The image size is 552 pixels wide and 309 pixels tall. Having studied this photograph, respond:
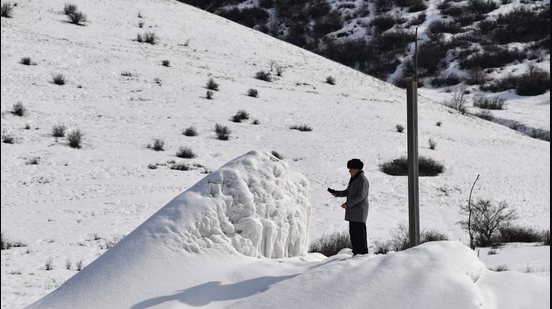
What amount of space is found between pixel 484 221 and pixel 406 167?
13.9 feet

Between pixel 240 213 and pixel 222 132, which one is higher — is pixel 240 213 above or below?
above

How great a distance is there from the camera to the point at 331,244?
40.3 feet

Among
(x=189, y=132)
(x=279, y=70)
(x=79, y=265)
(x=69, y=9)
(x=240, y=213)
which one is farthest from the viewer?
(x=69, y=9)

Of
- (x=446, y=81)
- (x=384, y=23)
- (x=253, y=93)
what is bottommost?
(x=446, y=81)

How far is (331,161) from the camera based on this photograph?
18.1m

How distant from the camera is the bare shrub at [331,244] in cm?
1186

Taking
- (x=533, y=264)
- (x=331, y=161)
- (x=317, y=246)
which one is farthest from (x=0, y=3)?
(x=533, y=264)

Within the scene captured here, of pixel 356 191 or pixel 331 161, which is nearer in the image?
pixel 356 191

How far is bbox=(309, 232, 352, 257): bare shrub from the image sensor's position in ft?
38.9

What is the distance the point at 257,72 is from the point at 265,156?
1889cm

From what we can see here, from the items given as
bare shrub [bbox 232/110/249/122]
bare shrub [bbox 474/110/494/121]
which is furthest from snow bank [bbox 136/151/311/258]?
bare shrub [bbox 474/110/494/121]

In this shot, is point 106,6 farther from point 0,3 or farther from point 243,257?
point 243,257

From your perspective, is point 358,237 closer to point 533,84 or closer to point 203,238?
point 203,238

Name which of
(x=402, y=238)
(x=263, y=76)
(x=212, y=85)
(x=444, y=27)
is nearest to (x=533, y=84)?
(x=444, y=27)
